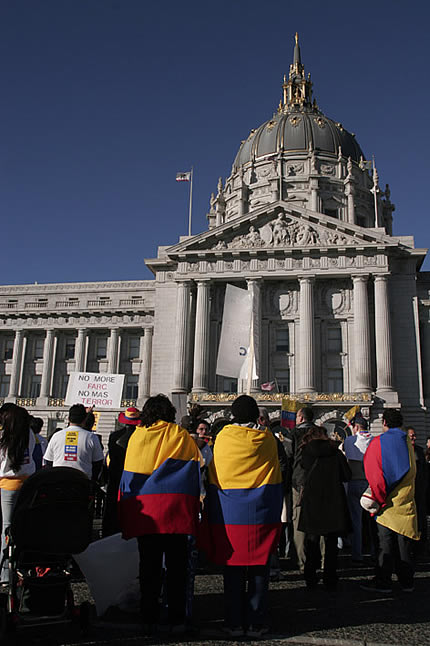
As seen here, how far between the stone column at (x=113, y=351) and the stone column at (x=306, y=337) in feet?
55.8

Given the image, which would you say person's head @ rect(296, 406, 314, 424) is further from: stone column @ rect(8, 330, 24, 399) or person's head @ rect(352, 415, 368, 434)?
stone column @ rect(8, 330, 24, 399)

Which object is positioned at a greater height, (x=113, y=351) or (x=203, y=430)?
(x=113, y=351)

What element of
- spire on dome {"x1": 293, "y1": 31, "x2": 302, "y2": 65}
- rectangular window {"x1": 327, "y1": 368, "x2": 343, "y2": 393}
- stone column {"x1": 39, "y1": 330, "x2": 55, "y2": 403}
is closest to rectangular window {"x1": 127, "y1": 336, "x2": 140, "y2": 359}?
stone column {"x1": 39, "y1": 330, "x2": 55, "y2": 403}

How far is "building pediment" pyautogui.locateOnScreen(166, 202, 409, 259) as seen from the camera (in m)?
42.5

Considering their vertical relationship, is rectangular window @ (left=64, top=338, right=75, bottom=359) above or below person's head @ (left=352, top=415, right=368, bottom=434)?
above

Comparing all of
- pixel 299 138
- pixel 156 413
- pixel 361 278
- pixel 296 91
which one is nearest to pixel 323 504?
pixel 156 413

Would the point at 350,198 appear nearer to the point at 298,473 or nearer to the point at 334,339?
the point at 334,339

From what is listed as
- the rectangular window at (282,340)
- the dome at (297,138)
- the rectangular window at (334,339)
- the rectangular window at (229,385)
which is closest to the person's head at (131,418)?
the rectangular window at (229,385)

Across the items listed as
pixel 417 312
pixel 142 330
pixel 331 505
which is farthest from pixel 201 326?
pixel 331 505

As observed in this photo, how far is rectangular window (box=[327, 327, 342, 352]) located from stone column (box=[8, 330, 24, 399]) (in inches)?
1074

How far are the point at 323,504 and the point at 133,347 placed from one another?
4370cm

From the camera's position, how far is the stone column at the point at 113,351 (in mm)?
50188

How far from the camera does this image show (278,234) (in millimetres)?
43812

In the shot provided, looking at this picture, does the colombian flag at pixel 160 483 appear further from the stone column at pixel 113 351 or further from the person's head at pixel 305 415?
the stone column at pixel 113 351
